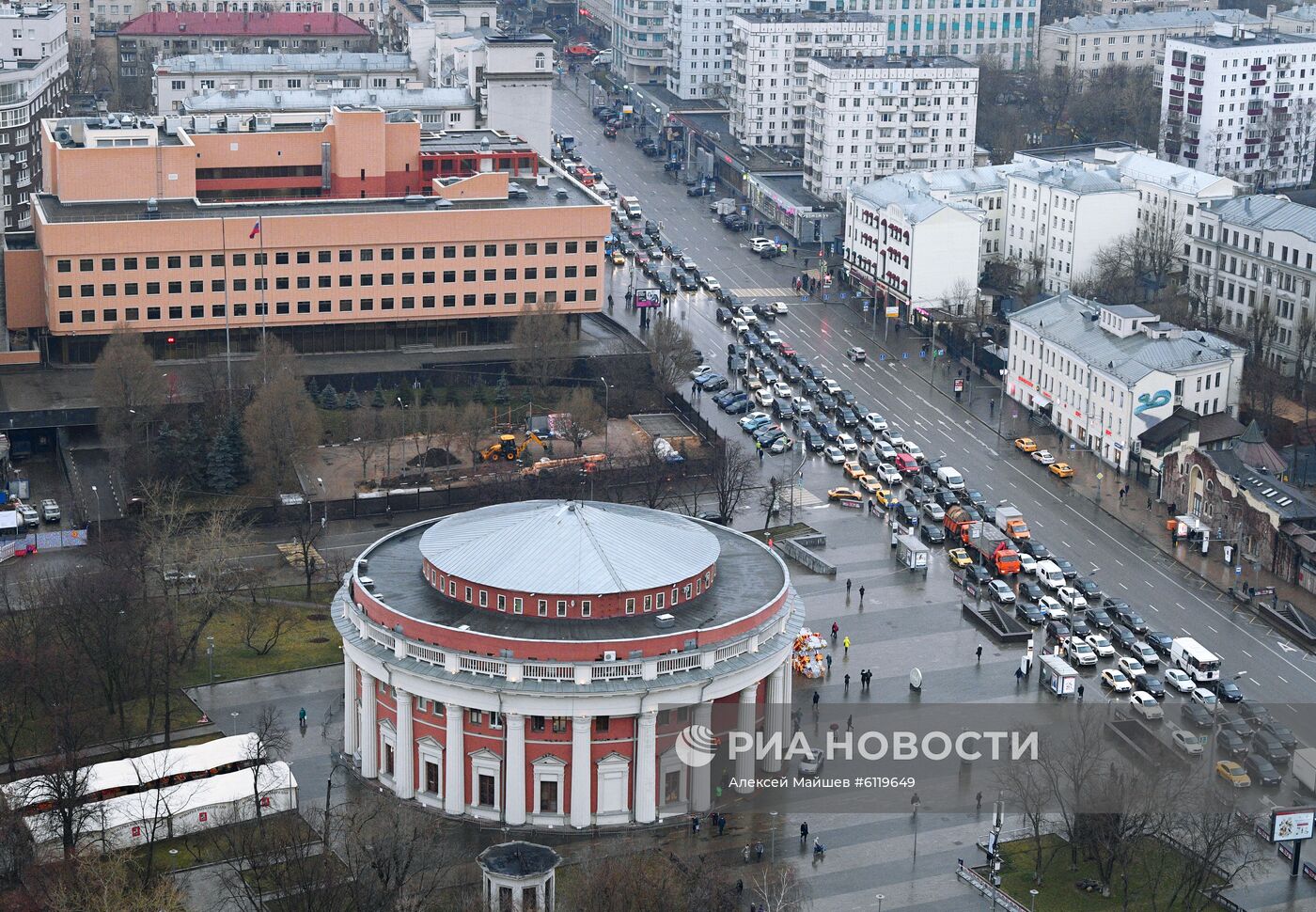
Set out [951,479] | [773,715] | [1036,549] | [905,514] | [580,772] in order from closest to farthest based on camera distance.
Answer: [580,772] < [773,715] < [1036,549] < [905,514] < [951,479]

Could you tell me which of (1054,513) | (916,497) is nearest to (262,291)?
(916,497)

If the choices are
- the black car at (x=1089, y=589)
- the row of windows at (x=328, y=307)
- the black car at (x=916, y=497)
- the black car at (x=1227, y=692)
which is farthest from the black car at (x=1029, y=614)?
the row of windows at (x=328, y=307)

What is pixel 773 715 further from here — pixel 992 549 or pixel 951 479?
pixel 951 479

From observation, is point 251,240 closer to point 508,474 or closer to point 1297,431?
point 508,474

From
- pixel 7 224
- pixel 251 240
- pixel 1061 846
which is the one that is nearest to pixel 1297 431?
pixel 1061 846

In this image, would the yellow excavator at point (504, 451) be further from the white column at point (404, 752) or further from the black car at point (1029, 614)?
the white column at point (404, 752)

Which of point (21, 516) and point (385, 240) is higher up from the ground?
point (385, 240)
